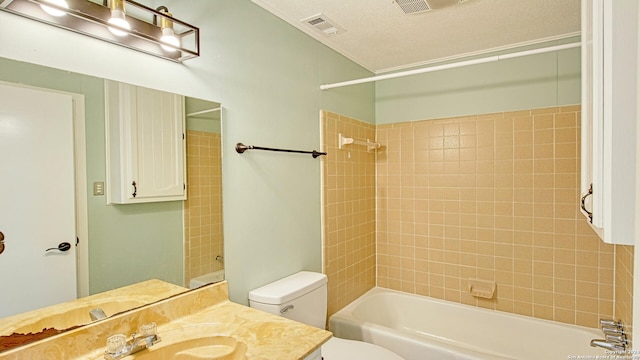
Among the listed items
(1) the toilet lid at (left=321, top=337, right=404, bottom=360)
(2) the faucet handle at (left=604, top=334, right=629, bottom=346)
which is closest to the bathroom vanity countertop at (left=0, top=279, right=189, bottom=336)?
(1) the toilet lid at (left=321, top=337, right=404, bottom=360)

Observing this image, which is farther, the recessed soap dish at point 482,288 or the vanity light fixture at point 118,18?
the recessed soap dish at point 482,288

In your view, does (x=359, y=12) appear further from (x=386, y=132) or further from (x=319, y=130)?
(x=386, y=132)

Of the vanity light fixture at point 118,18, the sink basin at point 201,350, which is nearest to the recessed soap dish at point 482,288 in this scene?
the sink basin at point 201,350

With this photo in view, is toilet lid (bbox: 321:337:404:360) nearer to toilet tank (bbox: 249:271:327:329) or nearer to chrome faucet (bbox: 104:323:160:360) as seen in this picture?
toilet tank (bbox: 249:271:327:329)

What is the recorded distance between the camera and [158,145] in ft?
4.50

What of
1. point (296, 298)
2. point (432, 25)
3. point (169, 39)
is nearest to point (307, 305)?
point (296, 298)

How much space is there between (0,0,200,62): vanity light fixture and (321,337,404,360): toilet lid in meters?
1.63

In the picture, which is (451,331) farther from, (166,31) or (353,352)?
(166,31)

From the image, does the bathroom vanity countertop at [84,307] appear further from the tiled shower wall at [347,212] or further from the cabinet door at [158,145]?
the tiled shower wall at [347,212]

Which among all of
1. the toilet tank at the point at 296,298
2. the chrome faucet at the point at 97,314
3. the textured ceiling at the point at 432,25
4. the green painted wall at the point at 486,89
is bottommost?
the toilet tank at the point at 296,298

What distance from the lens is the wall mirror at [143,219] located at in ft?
3.58

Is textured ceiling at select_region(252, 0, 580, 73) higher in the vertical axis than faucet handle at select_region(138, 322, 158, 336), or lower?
higher

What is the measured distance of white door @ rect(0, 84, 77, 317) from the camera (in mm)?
Answer: 950

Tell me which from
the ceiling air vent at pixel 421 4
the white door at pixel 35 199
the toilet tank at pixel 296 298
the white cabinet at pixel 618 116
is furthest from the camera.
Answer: the ceiling air vent at pixel 421 4
